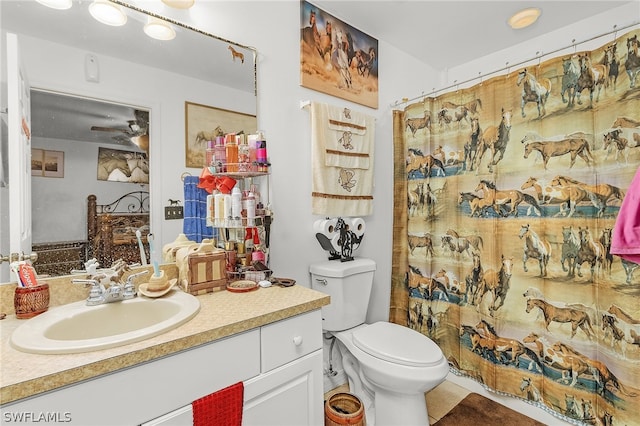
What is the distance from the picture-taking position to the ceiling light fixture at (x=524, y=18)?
6.11ft

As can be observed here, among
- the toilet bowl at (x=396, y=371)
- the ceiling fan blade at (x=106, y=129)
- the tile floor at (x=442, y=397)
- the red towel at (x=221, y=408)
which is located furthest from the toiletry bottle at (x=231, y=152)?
the tile floor at (x=442, y=397)

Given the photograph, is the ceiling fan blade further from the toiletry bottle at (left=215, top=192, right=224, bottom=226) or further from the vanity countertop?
the vanity countertop

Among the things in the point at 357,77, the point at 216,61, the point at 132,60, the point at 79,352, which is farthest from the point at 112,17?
the point at 357,77

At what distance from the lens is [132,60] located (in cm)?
124

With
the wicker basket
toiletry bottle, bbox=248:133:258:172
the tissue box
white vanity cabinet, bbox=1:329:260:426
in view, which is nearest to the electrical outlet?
the tissue box

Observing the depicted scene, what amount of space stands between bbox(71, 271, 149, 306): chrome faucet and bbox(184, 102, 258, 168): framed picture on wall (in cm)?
57

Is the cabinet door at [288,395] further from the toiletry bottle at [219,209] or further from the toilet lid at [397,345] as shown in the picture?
the toiletry bottle at [219,209]

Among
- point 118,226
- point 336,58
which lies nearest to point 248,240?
point 118,226

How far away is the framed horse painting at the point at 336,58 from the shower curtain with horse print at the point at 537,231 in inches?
16.0

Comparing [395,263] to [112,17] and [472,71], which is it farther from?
[112,17]

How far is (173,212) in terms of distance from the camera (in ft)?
4.46

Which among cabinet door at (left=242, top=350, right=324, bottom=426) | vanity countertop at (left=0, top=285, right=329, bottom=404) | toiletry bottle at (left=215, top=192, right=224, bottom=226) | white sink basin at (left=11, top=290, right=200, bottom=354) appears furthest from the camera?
toiletry bottle at (left=215, top=192, right=224, bottom=226)

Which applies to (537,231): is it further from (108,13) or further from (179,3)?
(108,13)

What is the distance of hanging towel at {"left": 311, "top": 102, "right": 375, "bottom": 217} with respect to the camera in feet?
5.71
